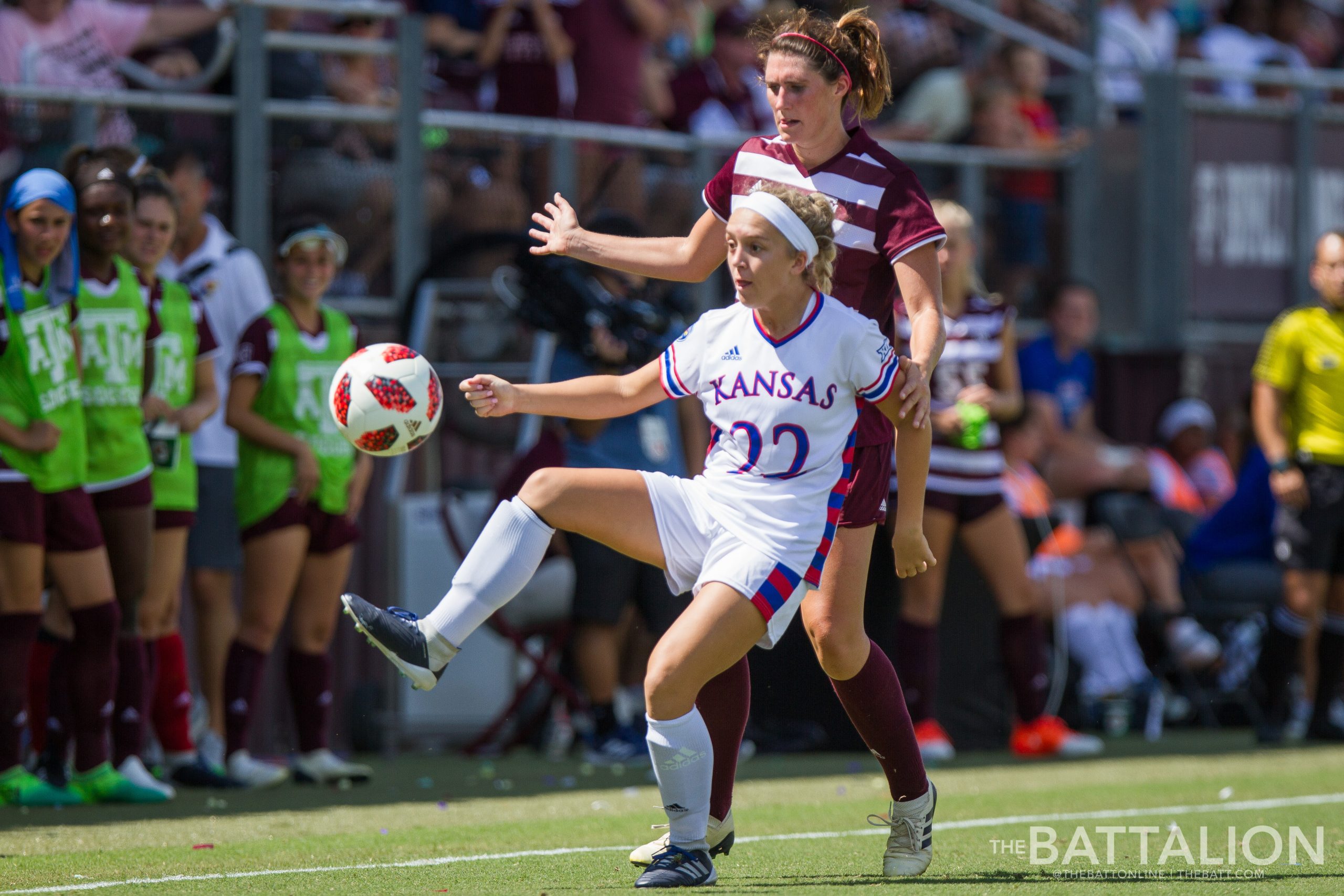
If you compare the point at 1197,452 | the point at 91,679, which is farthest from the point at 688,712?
the point at 1197,452

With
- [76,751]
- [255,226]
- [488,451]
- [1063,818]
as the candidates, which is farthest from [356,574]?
[1063,818]

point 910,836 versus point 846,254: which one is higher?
point 846,254

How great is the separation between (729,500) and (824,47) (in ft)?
4.30

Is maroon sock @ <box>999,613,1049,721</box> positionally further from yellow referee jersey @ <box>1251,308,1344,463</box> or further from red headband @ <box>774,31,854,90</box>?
red headband @ <box>774,31,854,90</box>

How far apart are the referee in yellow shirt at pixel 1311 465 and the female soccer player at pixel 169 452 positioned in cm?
548

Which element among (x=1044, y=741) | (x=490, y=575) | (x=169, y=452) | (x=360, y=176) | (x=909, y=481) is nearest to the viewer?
(x=490, y=575)

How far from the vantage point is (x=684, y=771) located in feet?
15.6

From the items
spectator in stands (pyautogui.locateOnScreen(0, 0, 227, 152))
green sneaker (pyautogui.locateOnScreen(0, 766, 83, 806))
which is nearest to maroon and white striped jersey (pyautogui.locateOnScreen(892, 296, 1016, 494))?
spectator in stands (pyautogui.locateOnScreen(0, 0, 227, 152))

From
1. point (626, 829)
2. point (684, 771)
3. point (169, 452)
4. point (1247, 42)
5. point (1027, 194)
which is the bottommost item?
point (626, 829)

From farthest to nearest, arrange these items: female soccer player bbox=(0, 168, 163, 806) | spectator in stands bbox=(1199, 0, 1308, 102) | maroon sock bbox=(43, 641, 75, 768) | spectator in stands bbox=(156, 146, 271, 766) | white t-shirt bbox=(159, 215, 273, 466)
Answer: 1. spectator in stands bbox=(1199, 0, 1308, 102)
2. white t-shirt bbox=(159, 215, 273, 466)
3. spectator in stands bbox=(156, 146, 271, 766)
4. maroon sock bbox=(43, 641, 75, 768)
5. female soccer player bbox=(0, 168, 163, 806)

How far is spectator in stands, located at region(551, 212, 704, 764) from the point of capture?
8.71 meters

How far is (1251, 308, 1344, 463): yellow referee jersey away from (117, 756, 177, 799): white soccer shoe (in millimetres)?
5995

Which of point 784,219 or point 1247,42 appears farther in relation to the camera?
point 1247,42

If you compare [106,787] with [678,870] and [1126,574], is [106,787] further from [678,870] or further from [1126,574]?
[1126,574]
